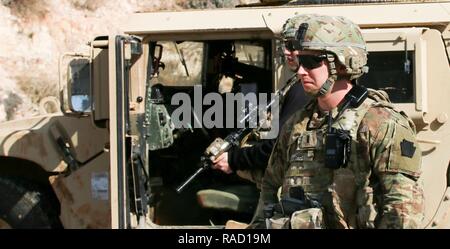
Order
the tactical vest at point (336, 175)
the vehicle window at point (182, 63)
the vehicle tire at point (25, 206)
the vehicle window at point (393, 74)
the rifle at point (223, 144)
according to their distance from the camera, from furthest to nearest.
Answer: the vehicle tire at point (25, 206)
the vehicle window at point (182, 63)
the vehicle window at point (393, 74)
the rifle at point (223, 144)
the tactical vest at point (336, 175)

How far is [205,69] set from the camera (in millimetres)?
5809

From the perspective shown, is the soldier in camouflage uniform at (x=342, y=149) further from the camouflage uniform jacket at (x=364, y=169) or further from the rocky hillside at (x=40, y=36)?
the rocky hillside at (x=40, y=36)

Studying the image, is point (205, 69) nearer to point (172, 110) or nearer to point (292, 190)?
point (172, 110)

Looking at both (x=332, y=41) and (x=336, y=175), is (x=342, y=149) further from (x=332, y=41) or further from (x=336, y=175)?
(x=332, y=41)

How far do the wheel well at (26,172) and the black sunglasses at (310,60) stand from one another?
2.88 metres

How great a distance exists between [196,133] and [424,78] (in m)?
1.45

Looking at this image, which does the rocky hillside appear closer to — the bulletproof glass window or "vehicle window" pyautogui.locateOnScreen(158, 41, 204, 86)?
Result: "vehicle window" pyautogui.locateOnScreen(158, 41, 204, 86)

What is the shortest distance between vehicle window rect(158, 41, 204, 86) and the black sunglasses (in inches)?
77.6

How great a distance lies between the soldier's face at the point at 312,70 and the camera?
3.43 meters

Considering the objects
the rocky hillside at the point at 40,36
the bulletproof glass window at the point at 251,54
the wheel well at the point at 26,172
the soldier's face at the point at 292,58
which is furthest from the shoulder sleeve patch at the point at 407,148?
the rocky hillside at the point at 40,36

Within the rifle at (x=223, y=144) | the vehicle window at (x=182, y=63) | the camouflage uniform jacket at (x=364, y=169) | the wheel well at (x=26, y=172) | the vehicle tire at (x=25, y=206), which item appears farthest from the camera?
the wheel well at (x=26, y=172)

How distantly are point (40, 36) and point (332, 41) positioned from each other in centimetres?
1284

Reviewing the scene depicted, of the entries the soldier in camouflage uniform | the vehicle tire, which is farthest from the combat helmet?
the vehicle tire
